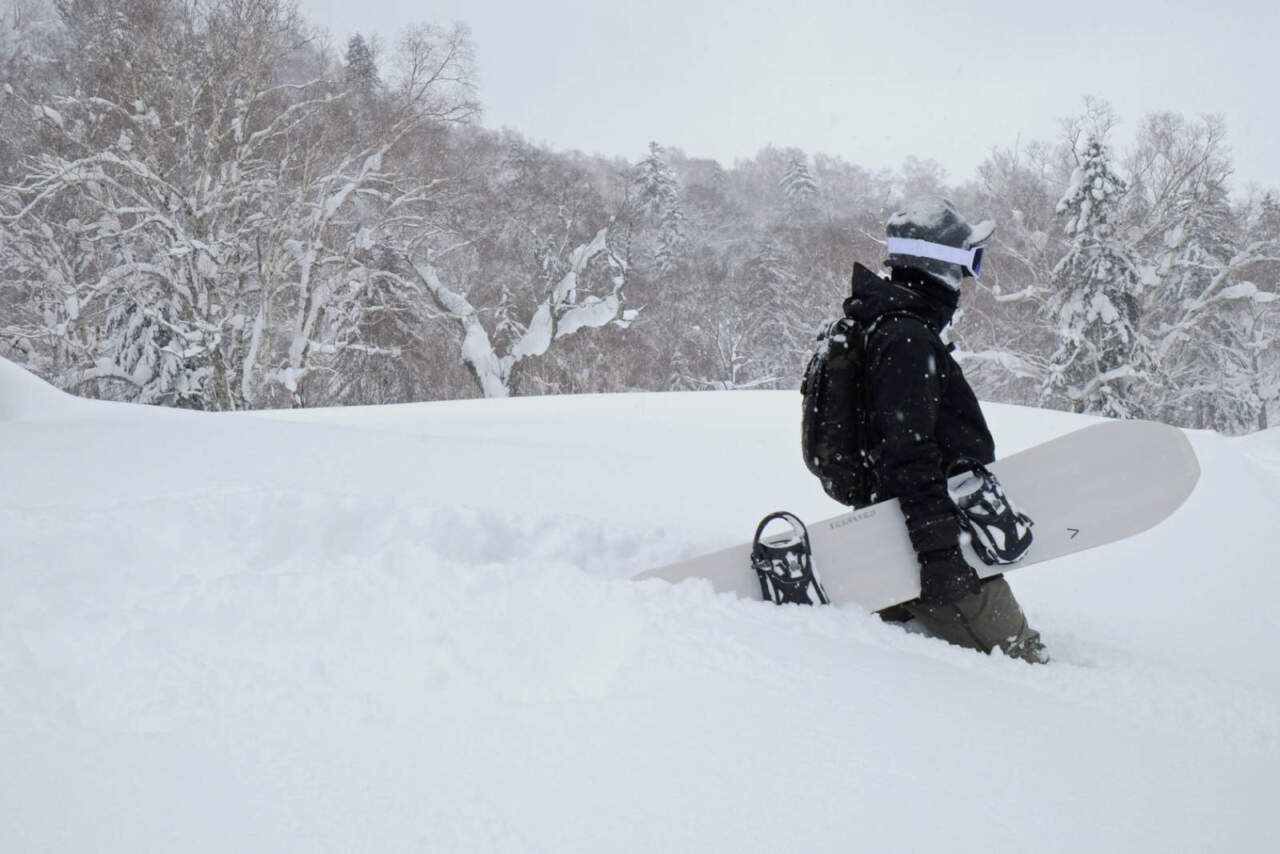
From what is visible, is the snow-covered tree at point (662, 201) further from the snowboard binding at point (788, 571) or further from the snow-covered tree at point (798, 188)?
the snowboard binding at point (788, 571)

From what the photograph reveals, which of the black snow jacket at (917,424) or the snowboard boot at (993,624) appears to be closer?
the black snow jacket at (917,424)

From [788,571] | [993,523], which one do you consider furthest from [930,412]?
[788,571]

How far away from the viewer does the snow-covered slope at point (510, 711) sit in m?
1.28

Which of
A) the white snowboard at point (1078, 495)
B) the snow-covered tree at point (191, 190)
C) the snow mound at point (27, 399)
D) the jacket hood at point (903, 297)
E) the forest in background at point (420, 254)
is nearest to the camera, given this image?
the jacket hood at point (903, 297)

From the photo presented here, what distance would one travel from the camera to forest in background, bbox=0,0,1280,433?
16.5m

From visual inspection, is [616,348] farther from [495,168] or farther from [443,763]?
[443,763]

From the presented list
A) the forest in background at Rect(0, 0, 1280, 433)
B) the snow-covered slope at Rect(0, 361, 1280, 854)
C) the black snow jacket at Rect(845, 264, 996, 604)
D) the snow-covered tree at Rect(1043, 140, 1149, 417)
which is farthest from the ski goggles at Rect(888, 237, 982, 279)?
the snow-covered tree at Rect(1043, 140, 1149, 417)

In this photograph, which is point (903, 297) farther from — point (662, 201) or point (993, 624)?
point (662, 201)

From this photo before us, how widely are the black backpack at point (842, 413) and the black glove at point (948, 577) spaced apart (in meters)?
0.35

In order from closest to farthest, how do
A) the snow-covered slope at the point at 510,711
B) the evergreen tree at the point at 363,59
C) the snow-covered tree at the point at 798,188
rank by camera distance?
the snow-covered slope at the point at 510,711
the evergreen tree at the point at 363,59
the snow-covered tree at the point at 798,188

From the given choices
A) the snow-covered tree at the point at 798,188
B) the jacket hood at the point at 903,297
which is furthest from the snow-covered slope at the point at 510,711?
the snow-covered tree at the point at 798,188

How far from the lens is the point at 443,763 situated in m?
1.38

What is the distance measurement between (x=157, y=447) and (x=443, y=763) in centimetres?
302

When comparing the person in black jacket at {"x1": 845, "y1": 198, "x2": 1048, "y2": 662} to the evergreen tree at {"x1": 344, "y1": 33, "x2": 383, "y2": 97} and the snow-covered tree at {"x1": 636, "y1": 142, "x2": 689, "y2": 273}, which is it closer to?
the evergreen tree at {"x1": 344, "y1": 33, "x2": 383, "y2": 97}
